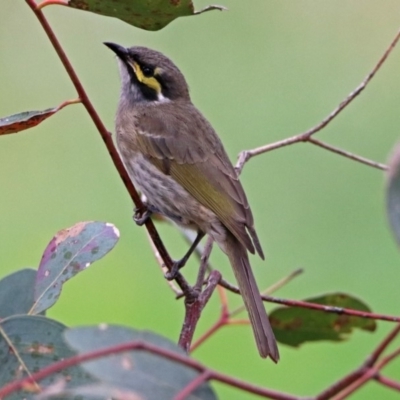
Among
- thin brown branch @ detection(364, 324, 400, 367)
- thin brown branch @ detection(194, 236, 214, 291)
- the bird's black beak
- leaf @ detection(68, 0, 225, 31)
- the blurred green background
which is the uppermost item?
leaf @ detection(68, 0, 225, 31)

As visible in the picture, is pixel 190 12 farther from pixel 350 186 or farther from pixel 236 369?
pixel 350 186

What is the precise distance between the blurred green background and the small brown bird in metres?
2.15

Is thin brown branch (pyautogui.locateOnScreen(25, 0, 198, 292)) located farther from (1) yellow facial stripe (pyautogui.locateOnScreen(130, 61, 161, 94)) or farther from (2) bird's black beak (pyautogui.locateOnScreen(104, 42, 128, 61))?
(1) yellow facial stripe (pyautogui.locateOnScreen(130, 61, 161, 94))

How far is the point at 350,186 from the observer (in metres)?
7.27

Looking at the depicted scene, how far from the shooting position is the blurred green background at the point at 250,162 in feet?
19.8

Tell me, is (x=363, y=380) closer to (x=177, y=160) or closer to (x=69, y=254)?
(x=69, y=254)

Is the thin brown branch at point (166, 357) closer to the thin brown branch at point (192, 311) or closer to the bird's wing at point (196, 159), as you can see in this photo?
the thin brown branch at point (192, 311)

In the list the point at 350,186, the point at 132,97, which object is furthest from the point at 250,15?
the point at 132,97

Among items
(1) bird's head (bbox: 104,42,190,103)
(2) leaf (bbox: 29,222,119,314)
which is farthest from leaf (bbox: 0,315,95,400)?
(1) bird's head (bbox: 104,42,190,103)

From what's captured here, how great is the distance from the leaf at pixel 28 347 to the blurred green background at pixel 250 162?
375cm

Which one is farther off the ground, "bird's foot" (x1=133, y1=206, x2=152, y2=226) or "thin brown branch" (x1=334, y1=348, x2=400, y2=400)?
"thin brown branch" (x1=334, y1=348, x2=400, y2=400)

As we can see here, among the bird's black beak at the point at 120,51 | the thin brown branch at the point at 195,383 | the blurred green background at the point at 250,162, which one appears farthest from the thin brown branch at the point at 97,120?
the blurred green background at the point at 250,162

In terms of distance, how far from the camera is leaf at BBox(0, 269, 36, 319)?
188 cm

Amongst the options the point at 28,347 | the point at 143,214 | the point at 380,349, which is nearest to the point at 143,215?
the point at 143,214
